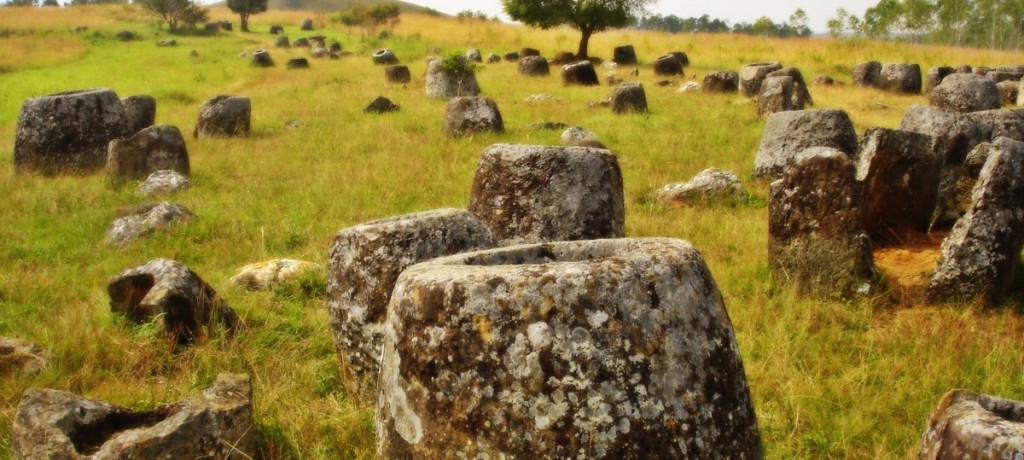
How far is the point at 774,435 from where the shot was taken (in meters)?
4.61

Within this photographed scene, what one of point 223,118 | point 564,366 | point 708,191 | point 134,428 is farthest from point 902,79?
point 564,366

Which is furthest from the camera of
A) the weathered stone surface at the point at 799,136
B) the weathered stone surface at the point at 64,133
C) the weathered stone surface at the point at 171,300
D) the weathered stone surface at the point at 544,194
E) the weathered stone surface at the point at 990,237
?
the weathered stone surface at the point at 64,133

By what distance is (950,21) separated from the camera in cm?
8250

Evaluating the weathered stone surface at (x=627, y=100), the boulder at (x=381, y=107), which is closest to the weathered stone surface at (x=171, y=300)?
the boulder at (x=381, y=107)

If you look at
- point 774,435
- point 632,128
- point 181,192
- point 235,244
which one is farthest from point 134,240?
point 632,128

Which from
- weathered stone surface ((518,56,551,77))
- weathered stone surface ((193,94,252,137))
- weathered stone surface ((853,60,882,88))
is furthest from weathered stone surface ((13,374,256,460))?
weathered stone surface ((853,60,882,88))

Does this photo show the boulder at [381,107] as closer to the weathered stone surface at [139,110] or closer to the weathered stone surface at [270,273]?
the weathered stone surface at [139,110]

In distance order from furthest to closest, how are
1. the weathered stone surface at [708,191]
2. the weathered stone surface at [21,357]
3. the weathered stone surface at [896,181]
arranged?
the weathered stone surface at [708,191]
the weathered stone surface at [896,181]
the weathered stone surface at [21,357]

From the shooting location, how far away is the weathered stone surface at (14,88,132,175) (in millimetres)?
13328

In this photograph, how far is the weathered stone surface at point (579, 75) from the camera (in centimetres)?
2552

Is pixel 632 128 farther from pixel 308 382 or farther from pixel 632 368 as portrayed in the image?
pixel 632 368

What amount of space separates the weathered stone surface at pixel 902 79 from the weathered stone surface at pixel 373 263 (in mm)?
23463

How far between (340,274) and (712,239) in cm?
497

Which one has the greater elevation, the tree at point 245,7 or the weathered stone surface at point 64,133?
the tree at point 245,7
